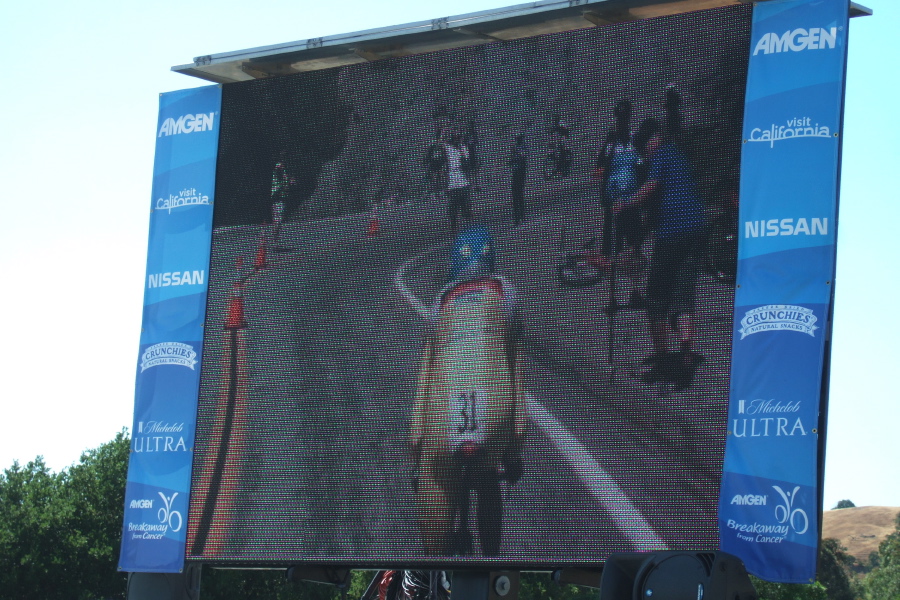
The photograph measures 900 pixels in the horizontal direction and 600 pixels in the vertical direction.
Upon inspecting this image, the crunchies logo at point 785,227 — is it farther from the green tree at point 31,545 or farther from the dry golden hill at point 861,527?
the dry golden hill at point 861,527

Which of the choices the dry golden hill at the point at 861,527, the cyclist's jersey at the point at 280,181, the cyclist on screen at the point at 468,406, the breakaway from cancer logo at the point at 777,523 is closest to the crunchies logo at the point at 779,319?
the breakaway from cancer logo at the point at 777,523

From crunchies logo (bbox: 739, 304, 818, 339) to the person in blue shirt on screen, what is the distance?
278 millimetres

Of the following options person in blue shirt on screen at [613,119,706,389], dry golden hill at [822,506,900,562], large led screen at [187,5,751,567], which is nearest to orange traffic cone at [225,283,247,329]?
large led screen at [187,5,751,567]

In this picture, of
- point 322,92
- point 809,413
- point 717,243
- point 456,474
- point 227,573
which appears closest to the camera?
point 809,413

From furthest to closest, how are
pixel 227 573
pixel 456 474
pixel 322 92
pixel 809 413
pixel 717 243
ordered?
1. pixel 227 573
2. pixel 322 92
3. pixel 456 474
4. pixel 717 243
5. pixel 809 413

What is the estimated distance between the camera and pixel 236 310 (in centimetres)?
724

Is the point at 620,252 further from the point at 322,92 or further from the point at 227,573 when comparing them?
the point at 227,573

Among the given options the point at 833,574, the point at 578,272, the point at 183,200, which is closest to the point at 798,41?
the point at 578,272

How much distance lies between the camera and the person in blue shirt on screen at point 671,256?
19.0ft

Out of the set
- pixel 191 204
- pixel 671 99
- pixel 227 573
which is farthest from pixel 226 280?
pixel 227 573

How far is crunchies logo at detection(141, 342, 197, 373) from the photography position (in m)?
7.35

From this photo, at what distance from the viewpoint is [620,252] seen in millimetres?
6082

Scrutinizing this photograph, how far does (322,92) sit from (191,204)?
114 cm

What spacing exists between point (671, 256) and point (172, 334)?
324cm
